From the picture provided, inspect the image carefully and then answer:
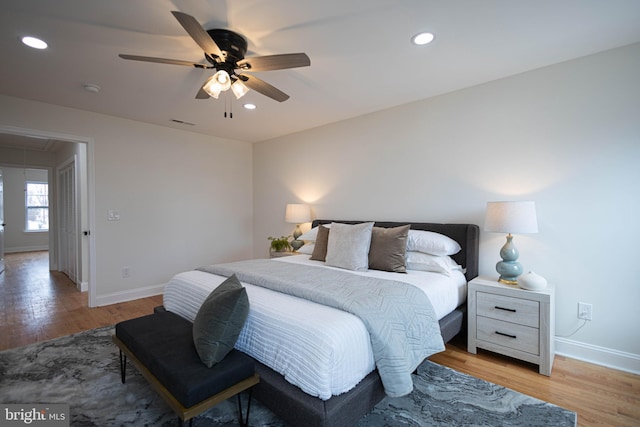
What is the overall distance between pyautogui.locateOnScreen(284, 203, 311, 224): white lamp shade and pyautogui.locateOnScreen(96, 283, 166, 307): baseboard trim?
2181mm

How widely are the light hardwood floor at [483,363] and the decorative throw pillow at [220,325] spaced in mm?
1754

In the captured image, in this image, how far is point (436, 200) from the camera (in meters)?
3.17

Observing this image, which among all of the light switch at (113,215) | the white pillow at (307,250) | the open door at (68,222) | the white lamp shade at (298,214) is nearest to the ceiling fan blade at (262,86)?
the white pillow at (307,250)

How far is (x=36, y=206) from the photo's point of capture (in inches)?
339

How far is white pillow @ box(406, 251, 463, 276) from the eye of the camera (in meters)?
2.64

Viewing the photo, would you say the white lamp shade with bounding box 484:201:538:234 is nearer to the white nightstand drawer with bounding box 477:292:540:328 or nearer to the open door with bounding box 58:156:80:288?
the white nightstand drawer with bounding box 477:292:540:328

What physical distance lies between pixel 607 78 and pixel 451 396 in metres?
2.69

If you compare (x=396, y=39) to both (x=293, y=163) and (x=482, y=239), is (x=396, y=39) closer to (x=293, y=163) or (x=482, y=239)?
(x=482, y=239)

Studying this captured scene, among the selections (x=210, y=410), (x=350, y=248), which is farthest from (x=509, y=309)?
(x=210, y=410)

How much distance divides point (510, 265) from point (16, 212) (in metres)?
11.7

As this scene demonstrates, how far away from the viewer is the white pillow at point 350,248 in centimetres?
282

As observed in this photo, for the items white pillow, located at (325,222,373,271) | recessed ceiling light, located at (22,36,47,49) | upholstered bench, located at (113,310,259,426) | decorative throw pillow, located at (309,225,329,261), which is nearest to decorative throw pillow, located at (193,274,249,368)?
upholstered bench, located at (113,310,259,426)

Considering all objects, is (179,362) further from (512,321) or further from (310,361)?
(512,321)

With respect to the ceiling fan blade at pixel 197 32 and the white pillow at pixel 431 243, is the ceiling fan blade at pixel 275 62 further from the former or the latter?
the white pillow at pixel 431 243
